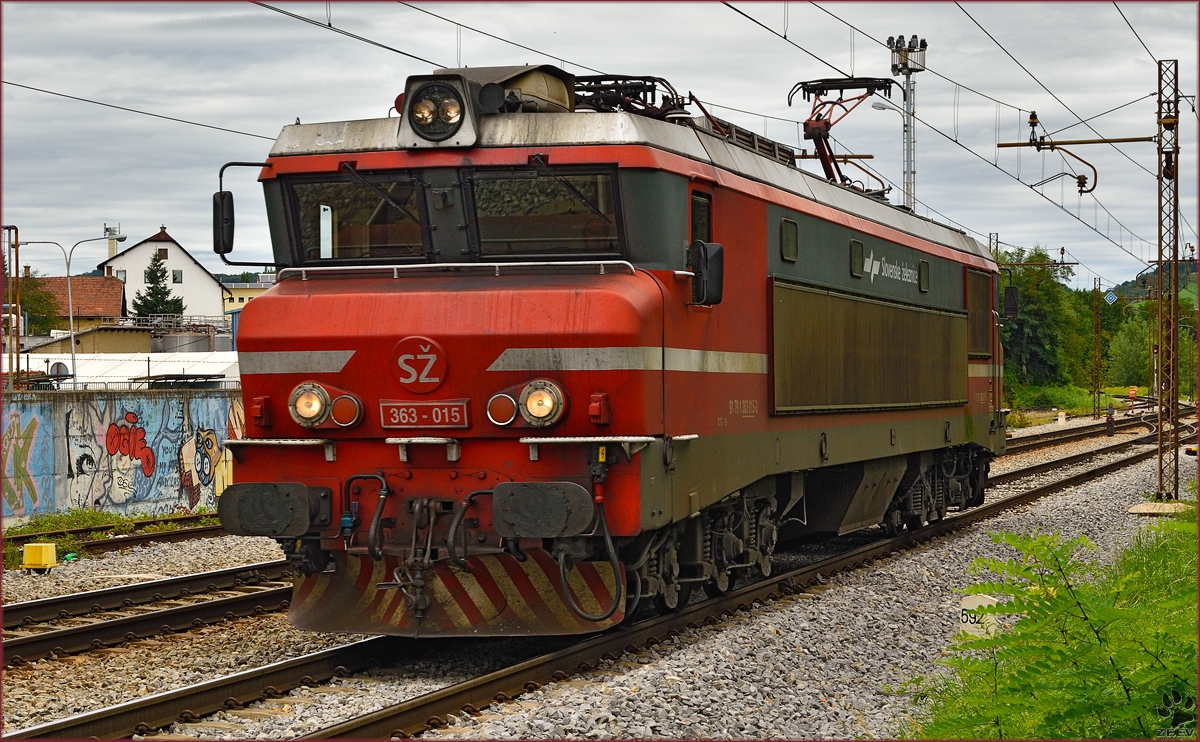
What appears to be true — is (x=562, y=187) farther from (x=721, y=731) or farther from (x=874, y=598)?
(x=874, y=598)

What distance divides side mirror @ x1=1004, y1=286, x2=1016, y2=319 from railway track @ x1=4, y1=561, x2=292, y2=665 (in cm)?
1233

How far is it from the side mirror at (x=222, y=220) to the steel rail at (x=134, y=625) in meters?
3.06

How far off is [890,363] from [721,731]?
808 cm

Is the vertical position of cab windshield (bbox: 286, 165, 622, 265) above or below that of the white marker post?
above

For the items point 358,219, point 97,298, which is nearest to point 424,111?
point 358,219

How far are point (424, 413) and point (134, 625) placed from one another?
130 inches

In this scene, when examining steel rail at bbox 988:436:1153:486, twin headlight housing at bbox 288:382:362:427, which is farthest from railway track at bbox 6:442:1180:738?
steel rail at bbox 988:436:1153:486

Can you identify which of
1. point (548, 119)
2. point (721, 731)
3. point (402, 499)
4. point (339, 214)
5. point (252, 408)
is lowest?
point (721, 731)

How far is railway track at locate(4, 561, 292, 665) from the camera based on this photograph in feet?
34.3

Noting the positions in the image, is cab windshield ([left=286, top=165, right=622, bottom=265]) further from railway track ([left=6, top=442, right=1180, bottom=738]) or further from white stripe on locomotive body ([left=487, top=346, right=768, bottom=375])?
railway track ([left=6, top=442, right=1180, bottom=738])

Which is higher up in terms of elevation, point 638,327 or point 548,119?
point 548,119

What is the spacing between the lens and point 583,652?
381 inches

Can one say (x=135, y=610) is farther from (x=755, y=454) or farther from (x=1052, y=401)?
(x=1052, y=401)

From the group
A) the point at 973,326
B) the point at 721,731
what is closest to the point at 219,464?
the point at 973,326
